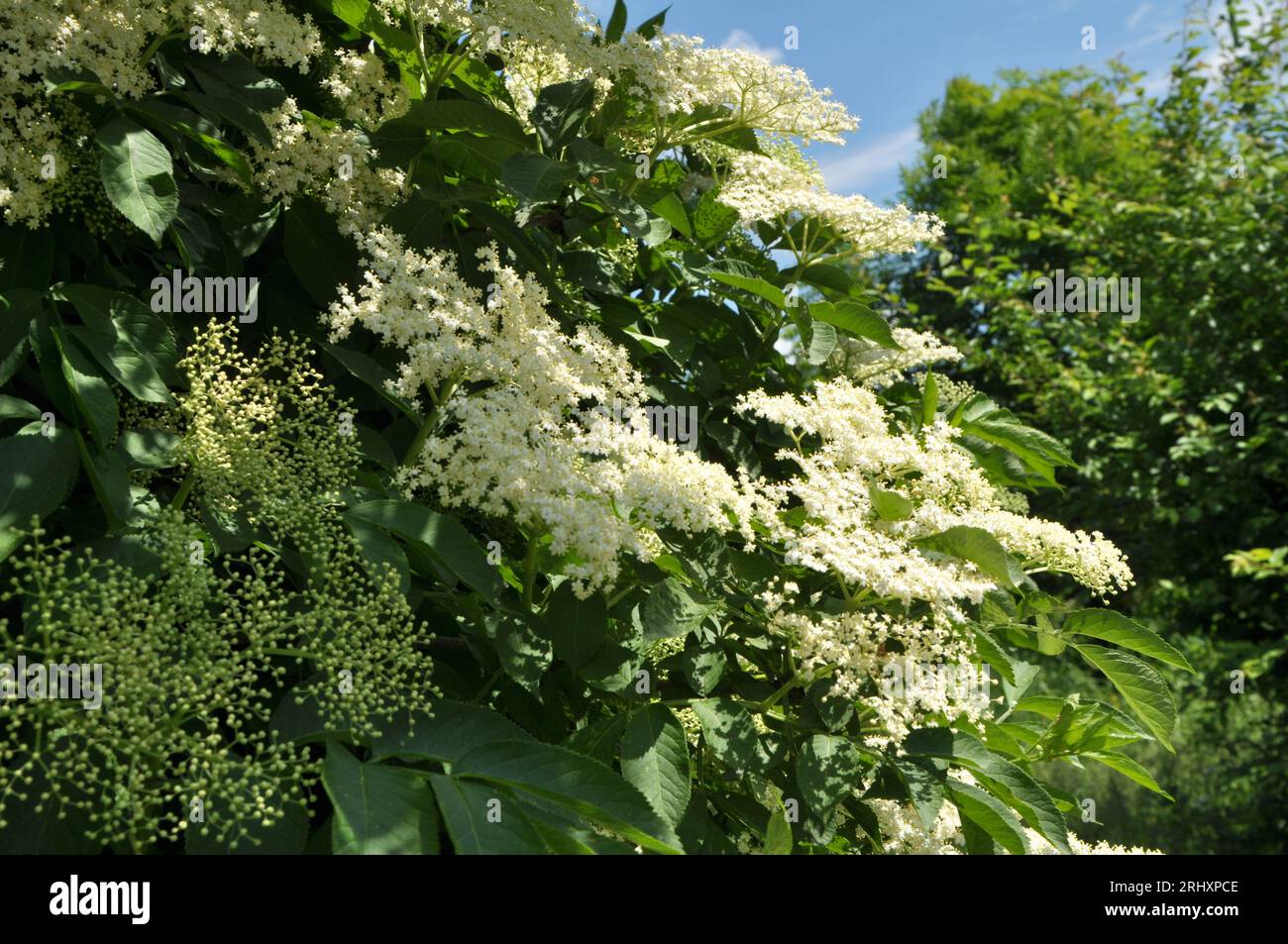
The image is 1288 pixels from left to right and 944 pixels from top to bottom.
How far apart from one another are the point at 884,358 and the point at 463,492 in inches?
63.0

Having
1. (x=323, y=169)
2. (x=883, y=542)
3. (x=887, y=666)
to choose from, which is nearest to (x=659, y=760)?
(x=887, y=666)

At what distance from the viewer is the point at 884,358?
3.30m

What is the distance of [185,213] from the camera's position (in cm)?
242

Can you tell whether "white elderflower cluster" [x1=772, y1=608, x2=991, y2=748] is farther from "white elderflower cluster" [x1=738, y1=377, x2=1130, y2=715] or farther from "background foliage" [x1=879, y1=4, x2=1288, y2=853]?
"background foliage" [x1=879, y1=4, x2=1288, y2=853]

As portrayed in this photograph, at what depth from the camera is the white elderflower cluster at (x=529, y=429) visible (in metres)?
2.12

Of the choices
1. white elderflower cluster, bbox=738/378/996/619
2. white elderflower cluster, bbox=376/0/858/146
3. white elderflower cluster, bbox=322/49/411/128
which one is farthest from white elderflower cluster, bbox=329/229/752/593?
white elderflower cluster, bbox=376/0/858/146

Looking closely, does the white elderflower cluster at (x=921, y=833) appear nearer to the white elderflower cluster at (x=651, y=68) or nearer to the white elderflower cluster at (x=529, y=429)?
the white elderflower cluster at (x=529, y=429)

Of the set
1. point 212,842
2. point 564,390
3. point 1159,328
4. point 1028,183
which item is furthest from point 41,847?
point 1028,183

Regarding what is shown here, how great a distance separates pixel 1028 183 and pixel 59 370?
1929cm

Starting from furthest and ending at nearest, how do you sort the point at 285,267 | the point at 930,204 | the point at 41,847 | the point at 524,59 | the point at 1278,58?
the point at 930,204
the point at 1278,58
the point at 524,59
the point at 285,267
the point at 41,847

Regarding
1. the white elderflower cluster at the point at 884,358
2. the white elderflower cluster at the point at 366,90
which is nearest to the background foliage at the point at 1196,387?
the white elderflower cluster at the point at 884,358

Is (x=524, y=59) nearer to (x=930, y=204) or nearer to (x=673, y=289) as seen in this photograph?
(x=673, y=289)

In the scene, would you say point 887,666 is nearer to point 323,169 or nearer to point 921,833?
point 921,833

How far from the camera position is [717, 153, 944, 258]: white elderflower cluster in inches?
117
